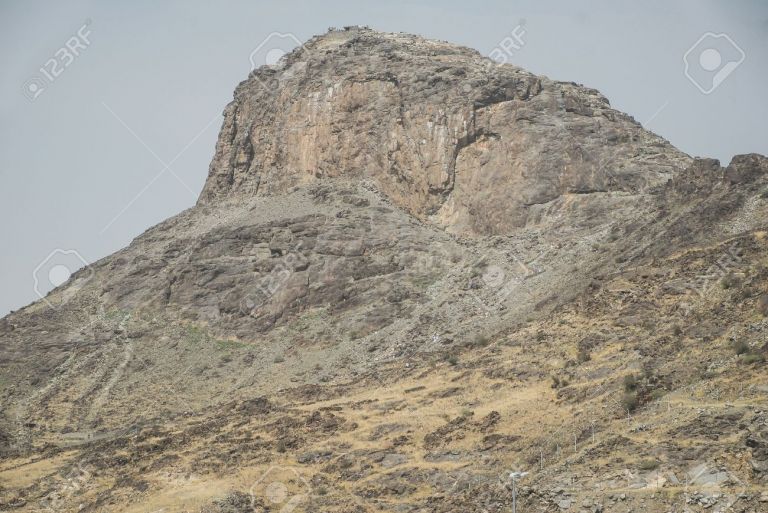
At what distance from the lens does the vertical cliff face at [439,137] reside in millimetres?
91438

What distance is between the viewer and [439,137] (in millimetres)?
98375

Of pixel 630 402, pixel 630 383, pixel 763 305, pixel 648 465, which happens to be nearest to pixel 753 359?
pixel 630 402

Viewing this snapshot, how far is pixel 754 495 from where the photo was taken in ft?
80.8

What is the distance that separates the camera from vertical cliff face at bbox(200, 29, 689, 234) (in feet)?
300

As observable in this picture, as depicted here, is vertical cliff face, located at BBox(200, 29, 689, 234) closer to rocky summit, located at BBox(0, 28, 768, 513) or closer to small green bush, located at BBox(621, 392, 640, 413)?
rocky summit, located at BBox(0, 28, 768, 513)

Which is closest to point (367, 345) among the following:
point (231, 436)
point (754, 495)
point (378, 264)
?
point (378, 264)

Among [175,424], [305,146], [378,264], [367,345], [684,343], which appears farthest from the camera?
[305,146]

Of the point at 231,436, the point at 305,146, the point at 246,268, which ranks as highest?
the point at 305,146

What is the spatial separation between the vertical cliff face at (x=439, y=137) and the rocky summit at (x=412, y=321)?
0.34 m

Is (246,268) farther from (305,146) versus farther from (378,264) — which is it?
(305,146)

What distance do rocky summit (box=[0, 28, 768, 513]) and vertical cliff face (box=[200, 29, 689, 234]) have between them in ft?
1.13

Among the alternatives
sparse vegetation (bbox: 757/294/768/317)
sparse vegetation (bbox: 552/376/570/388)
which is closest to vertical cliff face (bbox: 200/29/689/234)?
sparse vegetation (bbox: 552/376/570/388)

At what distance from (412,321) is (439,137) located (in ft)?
97.7

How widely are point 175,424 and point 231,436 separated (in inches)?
396
